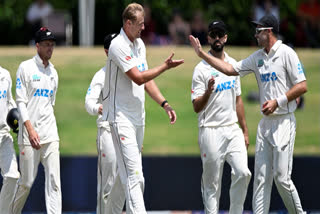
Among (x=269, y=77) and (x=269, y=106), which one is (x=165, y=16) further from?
(x=269, y=106)

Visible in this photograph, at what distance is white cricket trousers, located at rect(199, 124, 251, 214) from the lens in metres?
8.23

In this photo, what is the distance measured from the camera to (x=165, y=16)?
15.8m


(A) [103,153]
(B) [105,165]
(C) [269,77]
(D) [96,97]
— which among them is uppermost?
(C) [269,77]

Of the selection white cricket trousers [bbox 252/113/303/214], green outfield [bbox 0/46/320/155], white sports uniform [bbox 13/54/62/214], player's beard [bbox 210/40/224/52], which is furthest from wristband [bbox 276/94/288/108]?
green outfield [bbox 0/46/320/155]

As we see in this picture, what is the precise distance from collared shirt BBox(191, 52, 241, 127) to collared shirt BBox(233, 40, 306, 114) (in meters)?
0.57

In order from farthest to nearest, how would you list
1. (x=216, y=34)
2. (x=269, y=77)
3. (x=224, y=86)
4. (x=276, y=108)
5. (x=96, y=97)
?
(x=96, y=97) → (x=224, y=86) → (x=216, y=34) → (x=269, y=77) → (x=276, y=108)

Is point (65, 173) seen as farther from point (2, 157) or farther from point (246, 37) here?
point (246, 37)

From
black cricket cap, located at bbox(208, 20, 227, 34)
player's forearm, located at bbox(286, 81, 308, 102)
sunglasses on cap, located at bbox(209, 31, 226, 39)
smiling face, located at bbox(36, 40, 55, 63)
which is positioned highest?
black cricket cap, located at bbox(208, 20, 227, 34)

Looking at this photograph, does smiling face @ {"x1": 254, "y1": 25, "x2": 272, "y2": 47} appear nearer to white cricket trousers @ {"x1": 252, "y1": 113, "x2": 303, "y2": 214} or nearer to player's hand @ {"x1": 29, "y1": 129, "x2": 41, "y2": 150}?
white cricket trousers @ {"x1": 252, "y1": 113, "x2": 303, "y2": 214}

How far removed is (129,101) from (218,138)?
1288 millimetres

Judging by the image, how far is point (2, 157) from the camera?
8.18m

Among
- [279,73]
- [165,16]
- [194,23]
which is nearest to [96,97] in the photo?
[279,73]

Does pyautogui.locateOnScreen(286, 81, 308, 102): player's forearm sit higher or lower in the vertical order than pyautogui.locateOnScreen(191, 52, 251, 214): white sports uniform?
higher

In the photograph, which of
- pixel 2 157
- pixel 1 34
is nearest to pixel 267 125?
pixel 2 157
